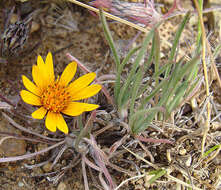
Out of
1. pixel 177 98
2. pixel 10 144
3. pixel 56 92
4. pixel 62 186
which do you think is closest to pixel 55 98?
pixel 56 92

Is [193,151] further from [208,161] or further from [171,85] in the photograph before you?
[171,85]

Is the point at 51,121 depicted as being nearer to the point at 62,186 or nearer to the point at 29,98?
the point at 29,98

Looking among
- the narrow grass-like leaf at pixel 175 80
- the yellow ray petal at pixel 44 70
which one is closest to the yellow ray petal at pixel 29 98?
the yellow ray petal at pixel 44 70

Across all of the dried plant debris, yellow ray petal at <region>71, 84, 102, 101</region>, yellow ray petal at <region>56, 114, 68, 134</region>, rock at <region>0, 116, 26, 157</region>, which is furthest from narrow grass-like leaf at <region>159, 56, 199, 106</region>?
rock at <region>0, 116, 26, 157</region>

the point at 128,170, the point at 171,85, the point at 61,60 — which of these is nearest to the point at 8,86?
the point at 61,60

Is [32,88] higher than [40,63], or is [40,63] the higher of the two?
[40,63]

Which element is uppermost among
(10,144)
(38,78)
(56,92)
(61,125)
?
(38,78)

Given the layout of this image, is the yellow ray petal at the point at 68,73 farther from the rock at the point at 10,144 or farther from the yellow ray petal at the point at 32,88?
the rock at the point at 10,144
